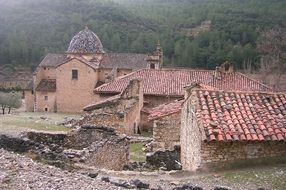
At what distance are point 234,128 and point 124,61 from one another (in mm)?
43785

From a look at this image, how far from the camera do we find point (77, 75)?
49312 mm

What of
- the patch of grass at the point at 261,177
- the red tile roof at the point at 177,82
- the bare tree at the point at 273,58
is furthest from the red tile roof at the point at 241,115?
the bare tree at the point at 273,58

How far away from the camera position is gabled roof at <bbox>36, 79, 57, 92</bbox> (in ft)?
166

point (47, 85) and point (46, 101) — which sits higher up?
point (47, 85)

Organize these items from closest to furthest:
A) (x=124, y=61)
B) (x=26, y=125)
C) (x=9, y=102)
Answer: (x=26, y=125)
(x=124, y=61)
(x=9, y=102)

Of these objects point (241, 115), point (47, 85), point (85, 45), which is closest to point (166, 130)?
point (241, 115)

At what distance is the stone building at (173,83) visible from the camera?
116ft

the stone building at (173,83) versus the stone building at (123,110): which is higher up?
the stone building at (173,83)

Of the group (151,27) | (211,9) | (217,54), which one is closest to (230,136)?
(217,54)

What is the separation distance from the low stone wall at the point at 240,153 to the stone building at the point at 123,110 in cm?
1454

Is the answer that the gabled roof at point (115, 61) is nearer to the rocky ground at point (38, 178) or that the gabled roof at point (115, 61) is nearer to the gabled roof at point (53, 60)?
the gabled roof at point (53, 60)

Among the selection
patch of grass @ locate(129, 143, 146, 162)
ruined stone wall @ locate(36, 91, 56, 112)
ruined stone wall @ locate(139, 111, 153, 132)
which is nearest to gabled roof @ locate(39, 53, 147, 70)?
ruined stone wall @ locate(36, 91, 56, 112)

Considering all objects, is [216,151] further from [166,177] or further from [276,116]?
[276,116]

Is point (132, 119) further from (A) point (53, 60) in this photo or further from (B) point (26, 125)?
(A) point (53, 60)
